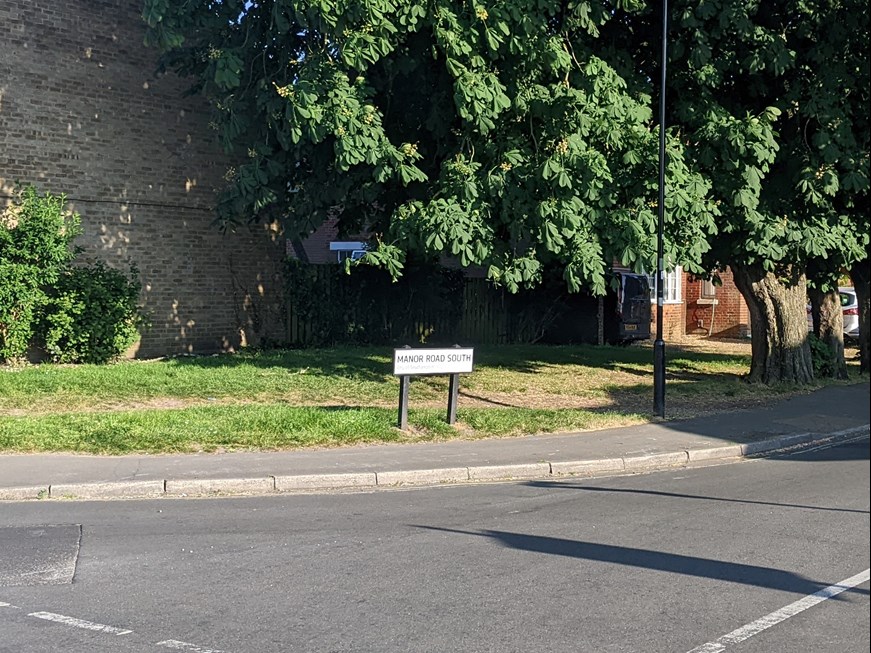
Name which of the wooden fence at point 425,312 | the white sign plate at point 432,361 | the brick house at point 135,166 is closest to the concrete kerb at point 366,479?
the white sign plate at point 432,361

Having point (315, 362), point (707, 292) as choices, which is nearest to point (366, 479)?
point (315, 362)

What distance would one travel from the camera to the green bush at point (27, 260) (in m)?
15.8

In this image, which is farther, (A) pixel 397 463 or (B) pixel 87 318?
(B) pixel 87 318

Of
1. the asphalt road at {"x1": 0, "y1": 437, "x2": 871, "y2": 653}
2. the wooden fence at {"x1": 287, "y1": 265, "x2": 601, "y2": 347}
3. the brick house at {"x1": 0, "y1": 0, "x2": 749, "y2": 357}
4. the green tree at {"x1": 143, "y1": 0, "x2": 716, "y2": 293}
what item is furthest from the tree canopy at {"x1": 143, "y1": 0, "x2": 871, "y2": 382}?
the wooden fence at {"x1": 287, "y1": 265, "x2": 601, "y2": 347}

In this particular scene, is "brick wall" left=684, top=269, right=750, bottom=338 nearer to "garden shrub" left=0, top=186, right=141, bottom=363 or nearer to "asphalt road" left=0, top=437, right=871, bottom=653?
"garden shrub" left=0, top=186, right=141, bottom=363

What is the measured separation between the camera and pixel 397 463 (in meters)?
10.4

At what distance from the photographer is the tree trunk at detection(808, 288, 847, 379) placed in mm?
18938

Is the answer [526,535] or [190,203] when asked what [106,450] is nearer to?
[526,535]

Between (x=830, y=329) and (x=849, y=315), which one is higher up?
(x=849, y=315)

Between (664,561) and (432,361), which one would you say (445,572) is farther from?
(432,361)

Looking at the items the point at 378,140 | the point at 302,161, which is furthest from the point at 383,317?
the point at 378,140

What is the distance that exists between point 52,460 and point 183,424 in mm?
1882

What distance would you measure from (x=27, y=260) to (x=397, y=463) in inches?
347

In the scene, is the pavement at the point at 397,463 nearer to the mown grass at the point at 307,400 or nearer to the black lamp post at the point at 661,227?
the mown grass at the point at 307,400
